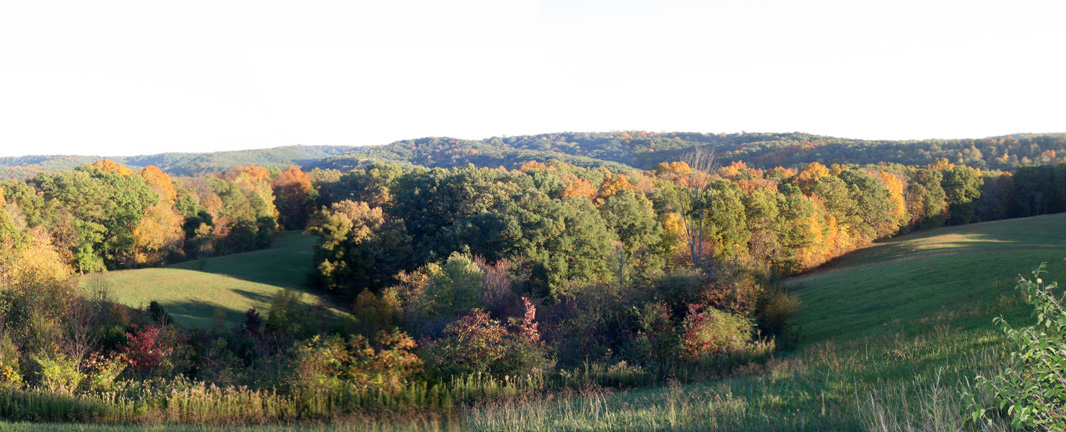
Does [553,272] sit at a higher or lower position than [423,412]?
lower

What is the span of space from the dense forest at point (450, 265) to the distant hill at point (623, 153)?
3.37 ft

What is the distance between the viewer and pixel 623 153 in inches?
4840

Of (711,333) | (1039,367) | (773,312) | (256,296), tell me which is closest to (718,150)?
(256,296)

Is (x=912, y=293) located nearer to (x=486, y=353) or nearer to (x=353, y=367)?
(x=486, y=353)

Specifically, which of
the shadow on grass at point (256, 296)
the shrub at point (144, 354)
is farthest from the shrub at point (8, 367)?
the shadow on grass at point (256, 296)

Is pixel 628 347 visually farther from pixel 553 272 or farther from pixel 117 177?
pixel 117 177

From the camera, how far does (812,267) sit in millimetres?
46031

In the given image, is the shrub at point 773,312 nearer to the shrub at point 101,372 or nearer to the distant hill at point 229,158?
the shrub at point 101,372

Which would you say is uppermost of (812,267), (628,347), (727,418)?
(727,418)

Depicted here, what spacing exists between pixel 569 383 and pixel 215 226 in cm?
6011

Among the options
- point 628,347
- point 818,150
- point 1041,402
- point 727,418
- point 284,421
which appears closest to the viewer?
point 1041,402

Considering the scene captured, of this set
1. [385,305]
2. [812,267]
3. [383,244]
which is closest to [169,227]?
[383,244]

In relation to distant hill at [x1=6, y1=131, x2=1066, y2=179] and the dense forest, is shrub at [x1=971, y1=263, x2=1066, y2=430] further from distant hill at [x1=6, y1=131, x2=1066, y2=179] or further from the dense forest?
→ distant hill at [x1=6, y1=131, x2=1066, y2=179]

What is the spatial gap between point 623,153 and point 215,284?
93.6m
